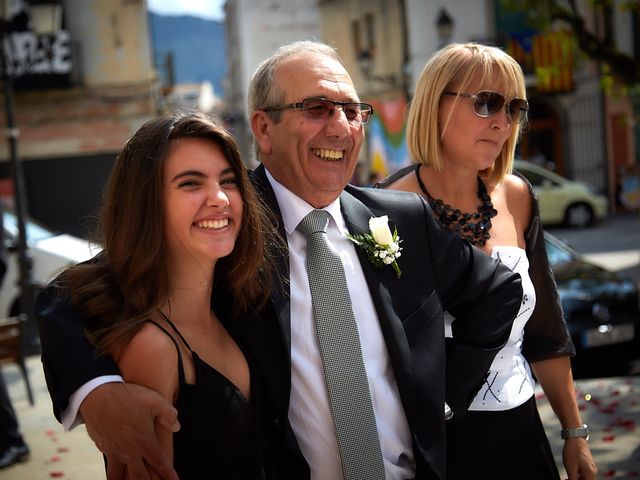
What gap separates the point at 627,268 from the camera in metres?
14.3

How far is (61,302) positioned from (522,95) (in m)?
Answer: 1.89

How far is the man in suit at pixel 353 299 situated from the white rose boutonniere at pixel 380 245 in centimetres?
3

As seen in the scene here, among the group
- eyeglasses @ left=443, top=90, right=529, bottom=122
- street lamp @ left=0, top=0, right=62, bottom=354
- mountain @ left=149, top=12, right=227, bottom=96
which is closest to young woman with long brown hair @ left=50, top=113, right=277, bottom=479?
eyeglasses @ left=443, top=90, right=529, bottom=122

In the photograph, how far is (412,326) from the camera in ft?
8.13

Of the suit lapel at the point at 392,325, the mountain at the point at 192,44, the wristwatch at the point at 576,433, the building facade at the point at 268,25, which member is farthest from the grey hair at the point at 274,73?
the mountain at the point at 192,44

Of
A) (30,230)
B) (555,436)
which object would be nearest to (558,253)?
(555,436)

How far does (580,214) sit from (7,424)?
18300 mm

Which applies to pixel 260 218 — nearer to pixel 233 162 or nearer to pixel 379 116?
pixel 233 162

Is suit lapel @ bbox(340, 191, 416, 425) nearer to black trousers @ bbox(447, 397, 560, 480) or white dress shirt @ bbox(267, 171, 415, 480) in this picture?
white dress shirt @ bbox(267, 171, 415, 480)

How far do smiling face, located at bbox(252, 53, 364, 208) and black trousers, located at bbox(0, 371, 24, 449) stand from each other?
389cm

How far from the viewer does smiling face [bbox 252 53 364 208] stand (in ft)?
8.34

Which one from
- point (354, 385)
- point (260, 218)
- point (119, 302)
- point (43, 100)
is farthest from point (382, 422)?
point (43, 100)

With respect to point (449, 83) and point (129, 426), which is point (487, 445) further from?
point (129, 426)

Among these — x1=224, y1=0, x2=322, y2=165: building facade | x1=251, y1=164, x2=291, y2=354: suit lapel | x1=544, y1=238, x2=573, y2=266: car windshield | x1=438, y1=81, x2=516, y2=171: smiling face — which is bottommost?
x1=544, y1=238, x2=573, y2=266: car windshield
